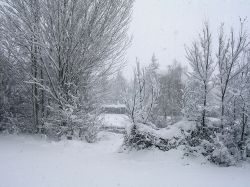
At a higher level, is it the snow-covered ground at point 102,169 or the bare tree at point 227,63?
the bare tree at point 227,63

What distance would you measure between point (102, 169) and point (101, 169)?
0.03 meters

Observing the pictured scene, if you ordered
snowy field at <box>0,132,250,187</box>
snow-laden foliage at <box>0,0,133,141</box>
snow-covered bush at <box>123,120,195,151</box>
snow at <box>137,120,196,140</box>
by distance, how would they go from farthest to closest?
snow-laden foliage at <box>0,0,133,141</box> < snow at <box>137,120,196,140</box> < snow-covered bush at <box>123,120,195,151</box> < snowy field at <box>0,132,250,187</box>

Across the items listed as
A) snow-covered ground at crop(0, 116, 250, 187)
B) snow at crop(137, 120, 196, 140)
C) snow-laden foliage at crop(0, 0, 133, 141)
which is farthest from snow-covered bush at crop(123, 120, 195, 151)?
snow-laden foliage at crop(0, 0, 133, 141)

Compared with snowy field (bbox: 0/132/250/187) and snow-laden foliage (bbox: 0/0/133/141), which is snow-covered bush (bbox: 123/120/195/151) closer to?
snowy field (bbox: 0/132/250/187)

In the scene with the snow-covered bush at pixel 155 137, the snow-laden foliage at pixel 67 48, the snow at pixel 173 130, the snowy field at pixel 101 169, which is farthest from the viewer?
the snow-laden foliage at pixel 67 48

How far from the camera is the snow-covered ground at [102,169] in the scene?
6.57 meters

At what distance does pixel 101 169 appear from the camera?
761cm

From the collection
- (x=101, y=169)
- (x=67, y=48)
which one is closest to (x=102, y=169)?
(x=101, y=169)

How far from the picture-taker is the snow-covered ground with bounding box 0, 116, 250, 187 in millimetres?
6574

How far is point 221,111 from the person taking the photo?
952cm

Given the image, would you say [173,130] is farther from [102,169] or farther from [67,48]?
[67,48]

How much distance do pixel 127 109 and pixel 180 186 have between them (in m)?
3.70

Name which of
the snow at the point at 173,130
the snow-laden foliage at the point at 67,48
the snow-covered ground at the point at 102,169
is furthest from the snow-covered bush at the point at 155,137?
the snow-laden foliage at the point at 67,48

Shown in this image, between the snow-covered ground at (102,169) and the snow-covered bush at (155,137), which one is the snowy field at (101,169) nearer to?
the snow-covered ground at (102,169)
